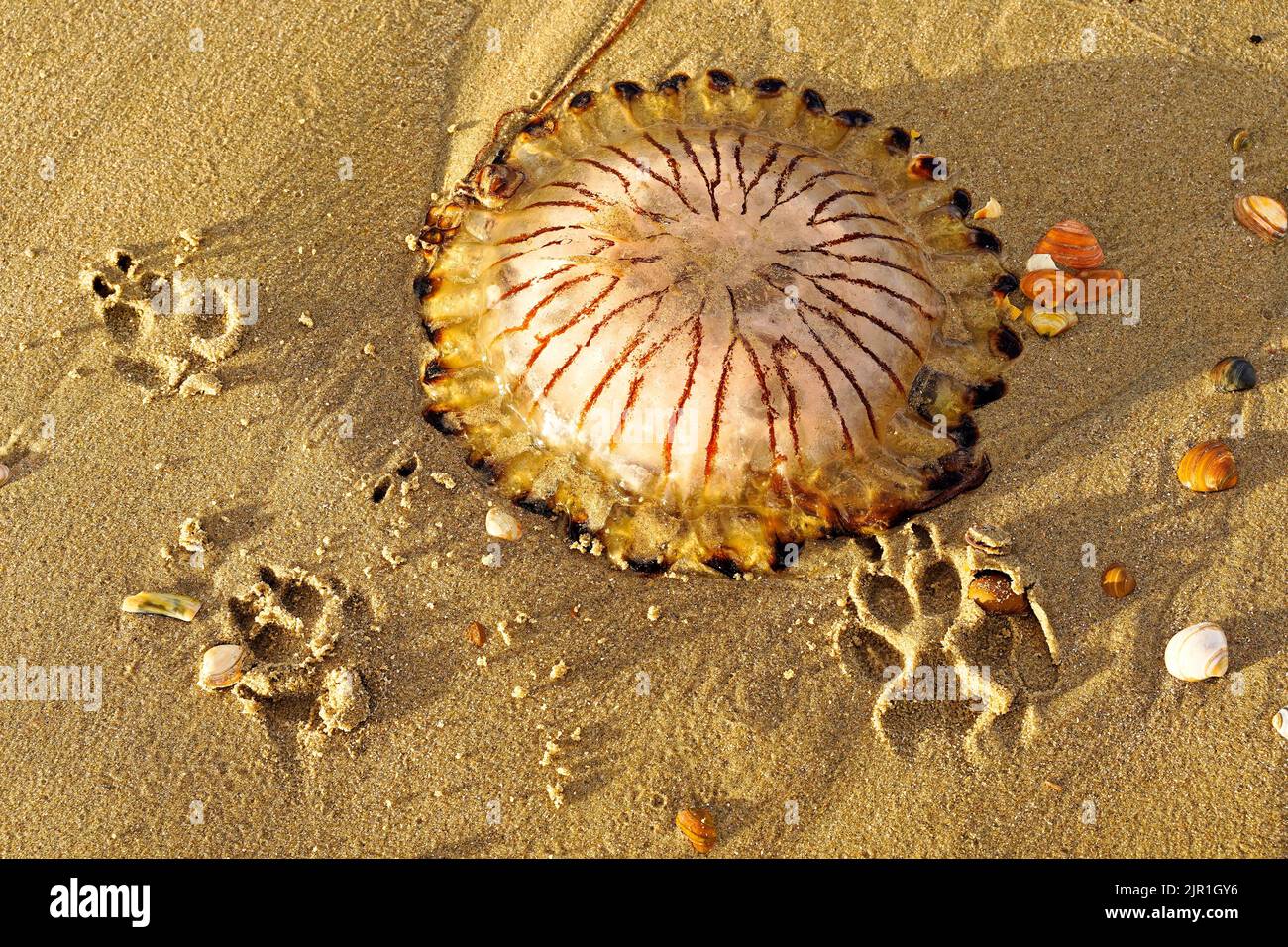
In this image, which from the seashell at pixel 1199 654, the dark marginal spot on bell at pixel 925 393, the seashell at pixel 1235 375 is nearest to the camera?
the seashell at pixel 1199 654

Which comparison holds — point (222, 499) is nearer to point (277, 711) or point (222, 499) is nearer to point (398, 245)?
point (277, 711)

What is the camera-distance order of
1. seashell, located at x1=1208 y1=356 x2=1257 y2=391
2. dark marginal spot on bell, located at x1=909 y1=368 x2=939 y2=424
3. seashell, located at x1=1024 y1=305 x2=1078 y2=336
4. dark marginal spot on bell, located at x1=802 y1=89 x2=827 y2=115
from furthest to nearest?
dark marginal spot on bell, located at x1=802 y1=89 x2=827 y2=115
seashell, located at x1=1024 y1=305 x2=1078 y2=336
seashell, located at x1=1208 y1=356 x2=1257 y2=391
dark marginal spot on bell, located at x1=909 y1=368 x2=939 y2=424

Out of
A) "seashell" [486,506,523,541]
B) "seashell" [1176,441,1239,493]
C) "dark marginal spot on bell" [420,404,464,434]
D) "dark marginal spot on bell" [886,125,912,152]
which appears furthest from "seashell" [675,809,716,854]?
"dark marginal spot on bell" [886,125,912,152]

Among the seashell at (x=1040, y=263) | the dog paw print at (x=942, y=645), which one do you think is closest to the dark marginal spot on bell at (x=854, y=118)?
the seashell at (x=1040, y=263)

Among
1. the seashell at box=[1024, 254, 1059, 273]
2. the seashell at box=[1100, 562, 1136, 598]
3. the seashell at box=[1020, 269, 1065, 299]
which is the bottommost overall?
the seashell at box=[1100, 562, 1136, 598]

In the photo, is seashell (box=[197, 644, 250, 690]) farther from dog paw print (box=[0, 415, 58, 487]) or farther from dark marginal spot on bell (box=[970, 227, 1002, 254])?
dark marginal spot on bell (box=[970, 227, 1002, 254])

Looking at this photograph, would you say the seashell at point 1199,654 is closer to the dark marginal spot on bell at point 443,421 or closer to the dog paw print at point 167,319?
the dark marginal spot on bell at point 443,421

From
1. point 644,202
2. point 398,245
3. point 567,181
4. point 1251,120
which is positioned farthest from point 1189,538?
point 398,245
